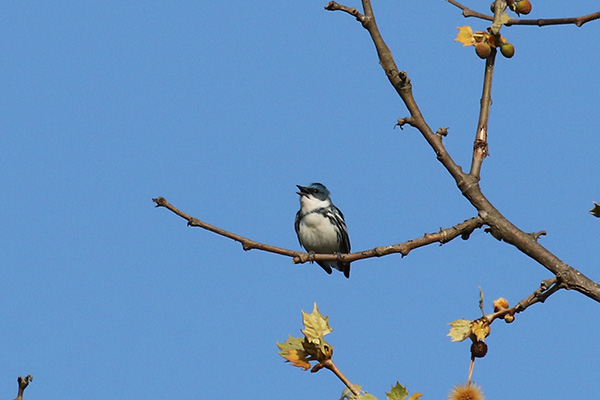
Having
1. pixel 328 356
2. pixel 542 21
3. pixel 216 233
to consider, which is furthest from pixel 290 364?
pixel 542 21

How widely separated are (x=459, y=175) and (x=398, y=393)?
1.51 m

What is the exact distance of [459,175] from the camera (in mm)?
4441

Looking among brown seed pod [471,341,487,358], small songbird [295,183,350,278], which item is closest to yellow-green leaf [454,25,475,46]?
brown seed pod [471,341,487,358]

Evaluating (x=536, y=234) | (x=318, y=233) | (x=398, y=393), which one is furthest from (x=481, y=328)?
(x=318, y=233)

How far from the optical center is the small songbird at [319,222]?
13680 mm

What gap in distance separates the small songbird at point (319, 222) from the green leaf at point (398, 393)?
1016cm

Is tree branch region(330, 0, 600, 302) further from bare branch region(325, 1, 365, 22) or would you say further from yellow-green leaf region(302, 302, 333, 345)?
yellow-green leaf region(302, 302, 333, 345)

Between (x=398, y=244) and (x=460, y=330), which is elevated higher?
(x=398, y=244)

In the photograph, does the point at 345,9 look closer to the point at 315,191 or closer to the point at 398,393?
the point at 398,393

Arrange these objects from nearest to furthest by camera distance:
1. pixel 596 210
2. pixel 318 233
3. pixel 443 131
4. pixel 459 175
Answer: pixel 596 210 → pixel 459 175 → pixel 443 131 → pixel 318 233

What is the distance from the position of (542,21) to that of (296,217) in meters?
10.2

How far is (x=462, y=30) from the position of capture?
4957 millimetres

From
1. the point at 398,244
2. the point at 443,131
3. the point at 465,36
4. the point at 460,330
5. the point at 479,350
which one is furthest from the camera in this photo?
the point at 465,36

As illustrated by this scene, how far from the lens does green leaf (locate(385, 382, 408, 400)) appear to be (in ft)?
10.9
